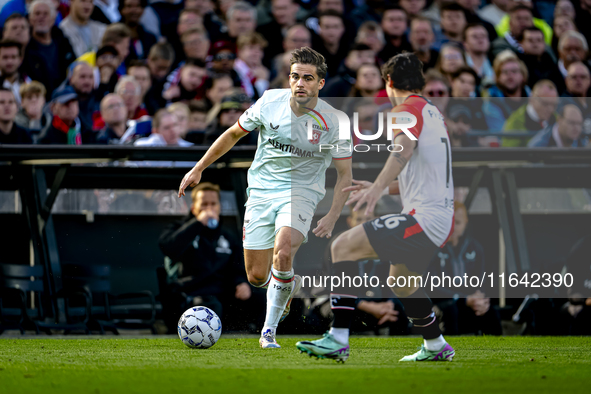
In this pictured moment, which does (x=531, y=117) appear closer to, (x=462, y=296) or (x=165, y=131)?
(x=462, y=296)

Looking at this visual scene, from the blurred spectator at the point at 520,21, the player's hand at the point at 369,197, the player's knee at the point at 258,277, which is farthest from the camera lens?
the blurred spectator at the point at 520,21

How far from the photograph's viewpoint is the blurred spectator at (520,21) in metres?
12.1

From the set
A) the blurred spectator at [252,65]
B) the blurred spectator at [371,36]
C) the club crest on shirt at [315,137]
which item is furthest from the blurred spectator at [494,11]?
the club crest on shirt at [315,137]

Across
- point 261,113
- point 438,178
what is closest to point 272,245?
point 261,113

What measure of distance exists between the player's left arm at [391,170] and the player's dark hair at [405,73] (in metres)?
0.55

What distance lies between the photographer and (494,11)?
13.1 m

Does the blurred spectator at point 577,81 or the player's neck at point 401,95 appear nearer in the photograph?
the player's neck at point 401,95

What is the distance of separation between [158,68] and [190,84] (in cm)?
63

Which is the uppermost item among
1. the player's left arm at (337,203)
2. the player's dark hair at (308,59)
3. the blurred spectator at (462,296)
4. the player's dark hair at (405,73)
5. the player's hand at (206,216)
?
the player's dark hair at (308,59)

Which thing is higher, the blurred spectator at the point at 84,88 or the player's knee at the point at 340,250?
the blurred spectator at the point at 84,88

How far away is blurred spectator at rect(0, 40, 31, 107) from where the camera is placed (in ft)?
32.0

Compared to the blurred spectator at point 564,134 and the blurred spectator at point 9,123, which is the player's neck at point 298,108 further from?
the blurred spectator at point 9,123

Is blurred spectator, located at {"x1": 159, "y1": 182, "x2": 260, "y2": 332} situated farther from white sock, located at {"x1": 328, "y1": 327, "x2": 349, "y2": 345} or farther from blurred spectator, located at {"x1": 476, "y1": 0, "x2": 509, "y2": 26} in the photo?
blurred spectator, located at {"x1": 476, "y1": 0, "x2": 509, "y2": 26}

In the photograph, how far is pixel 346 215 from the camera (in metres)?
8.26
